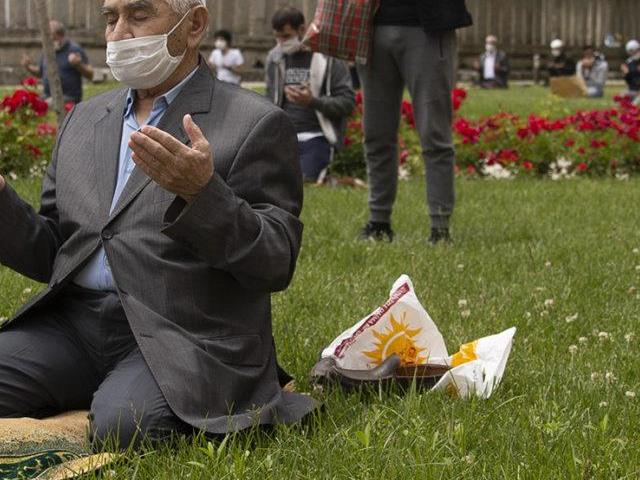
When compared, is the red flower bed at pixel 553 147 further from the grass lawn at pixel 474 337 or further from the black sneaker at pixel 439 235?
the black sneaker at pixel 439 235

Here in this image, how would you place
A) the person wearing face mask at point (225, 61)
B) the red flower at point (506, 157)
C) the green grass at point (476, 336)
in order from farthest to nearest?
the person wearing face mask at point (225, 61) < the red flower at point (506, 157) < the green grass at point (476, 336)

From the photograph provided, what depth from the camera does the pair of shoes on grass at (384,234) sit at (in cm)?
731

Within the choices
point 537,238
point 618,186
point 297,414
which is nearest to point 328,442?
point 297,414

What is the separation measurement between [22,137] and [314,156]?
2309mm

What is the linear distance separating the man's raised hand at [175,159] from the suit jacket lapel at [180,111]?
1.15ft

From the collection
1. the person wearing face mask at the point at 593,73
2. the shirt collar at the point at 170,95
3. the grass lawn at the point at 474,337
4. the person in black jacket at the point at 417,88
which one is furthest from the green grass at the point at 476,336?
the person wearing face mask at the point at 593,73

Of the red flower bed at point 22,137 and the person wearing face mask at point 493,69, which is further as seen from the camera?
the person wearing face mask at point 493,69

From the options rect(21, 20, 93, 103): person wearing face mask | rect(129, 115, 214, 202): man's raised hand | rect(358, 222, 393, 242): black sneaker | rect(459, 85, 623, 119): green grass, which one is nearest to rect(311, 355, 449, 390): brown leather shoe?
rect(129, 115, 214, 202): man's raised hand

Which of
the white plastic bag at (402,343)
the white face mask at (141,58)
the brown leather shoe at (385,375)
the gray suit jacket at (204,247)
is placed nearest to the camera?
the gray suit jacket at (204,247)

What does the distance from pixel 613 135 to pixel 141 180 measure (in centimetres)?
984

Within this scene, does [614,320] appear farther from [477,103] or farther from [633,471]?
[477,103]

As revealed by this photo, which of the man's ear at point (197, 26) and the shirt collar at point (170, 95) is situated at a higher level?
the man's ear at point (197, 26)

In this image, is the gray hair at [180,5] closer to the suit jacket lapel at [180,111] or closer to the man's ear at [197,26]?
the man's ear at [197,26]

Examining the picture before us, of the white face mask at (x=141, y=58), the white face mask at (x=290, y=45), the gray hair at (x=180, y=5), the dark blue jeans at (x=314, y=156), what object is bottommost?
the dark blue jeans at (x=314, y=156)
